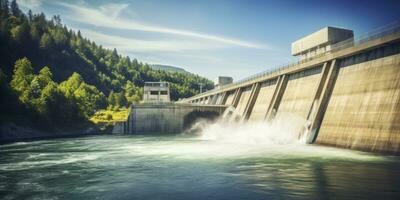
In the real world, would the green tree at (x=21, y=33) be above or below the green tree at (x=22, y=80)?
above

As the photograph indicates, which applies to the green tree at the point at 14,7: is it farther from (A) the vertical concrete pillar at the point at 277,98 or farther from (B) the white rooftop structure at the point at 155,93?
(A) the vertical concrete pillar at the point at 277,98

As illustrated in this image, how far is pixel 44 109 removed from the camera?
7169 centimetres

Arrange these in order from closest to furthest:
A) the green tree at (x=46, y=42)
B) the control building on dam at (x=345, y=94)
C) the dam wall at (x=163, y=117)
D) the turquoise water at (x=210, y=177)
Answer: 1. the turquoise water at (x=210, y=177)
2. the control building on dam at (x=345, y=94)
3. the dam wall at (x=163, y=117)
4. the green tree at (x=46, y=42)

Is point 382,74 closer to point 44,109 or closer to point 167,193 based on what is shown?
point 167,193

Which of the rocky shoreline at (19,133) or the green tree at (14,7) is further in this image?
the green tree at (14,7)

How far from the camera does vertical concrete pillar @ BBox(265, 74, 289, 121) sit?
47312mm

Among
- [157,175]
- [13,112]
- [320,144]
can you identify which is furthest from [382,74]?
[13,112]

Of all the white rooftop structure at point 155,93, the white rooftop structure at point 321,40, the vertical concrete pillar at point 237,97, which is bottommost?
the vertical concrete pillar at point 237,97

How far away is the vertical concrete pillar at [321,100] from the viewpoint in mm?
34750

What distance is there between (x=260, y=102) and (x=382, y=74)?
28.1 metres

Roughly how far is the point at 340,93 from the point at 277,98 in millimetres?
14409

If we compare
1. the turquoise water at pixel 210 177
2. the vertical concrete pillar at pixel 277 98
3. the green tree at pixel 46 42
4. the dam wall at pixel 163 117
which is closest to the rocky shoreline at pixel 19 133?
A: the dam wall at pixel 163 117

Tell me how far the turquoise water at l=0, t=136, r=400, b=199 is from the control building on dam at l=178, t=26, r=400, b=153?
2.27 m

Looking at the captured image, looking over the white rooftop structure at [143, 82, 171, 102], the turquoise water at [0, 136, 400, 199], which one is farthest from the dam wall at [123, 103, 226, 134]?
the turquoise water at [0, 136, 400, 199]
